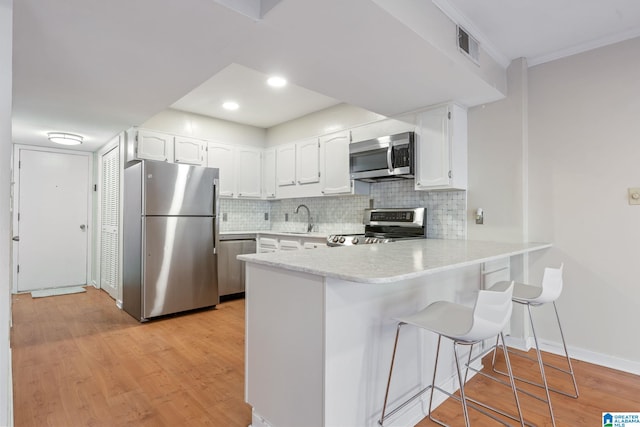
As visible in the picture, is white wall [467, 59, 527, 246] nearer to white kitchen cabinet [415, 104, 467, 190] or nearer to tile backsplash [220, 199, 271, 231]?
white kitchen cabinet [415, 104, 467, 190]

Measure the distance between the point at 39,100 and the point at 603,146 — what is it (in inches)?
179

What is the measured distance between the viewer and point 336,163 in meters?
3.96

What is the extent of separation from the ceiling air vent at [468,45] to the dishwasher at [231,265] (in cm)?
326

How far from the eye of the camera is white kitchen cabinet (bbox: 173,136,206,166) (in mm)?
4109

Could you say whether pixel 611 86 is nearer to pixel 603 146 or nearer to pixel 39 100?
pixel 603 146

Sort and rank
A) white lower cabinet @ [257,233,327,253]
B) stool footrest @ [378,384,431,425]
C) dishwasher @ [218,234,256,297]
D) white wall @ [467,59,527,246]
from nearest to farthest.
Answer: stool footrest @ [378,384,431,425] → white wall @ [467,59,527,246] → white lower cabinet @ [257,233,327,253] → dishwasher @ [218,234,256,297]

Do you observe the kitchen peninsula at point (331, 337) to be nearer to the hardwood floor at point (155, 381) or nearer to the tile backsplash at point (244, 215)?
the hardwood floor at point (155, 381)

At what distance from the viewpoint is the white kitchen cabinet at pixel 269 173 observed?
4.89m

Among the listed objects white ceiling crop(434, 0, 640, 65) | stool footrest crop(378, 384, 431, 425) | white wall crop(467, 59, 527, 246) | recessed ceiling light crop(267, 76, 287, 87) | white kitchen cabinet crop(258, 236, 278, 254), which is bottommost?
stool footrest crop(378, 384, 431, 425)

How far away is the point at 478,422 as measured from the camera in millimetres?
1780

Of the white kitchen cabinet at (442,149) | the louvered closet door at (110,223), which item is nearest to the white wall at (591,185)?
the white kitchen cabinet at (442,149)

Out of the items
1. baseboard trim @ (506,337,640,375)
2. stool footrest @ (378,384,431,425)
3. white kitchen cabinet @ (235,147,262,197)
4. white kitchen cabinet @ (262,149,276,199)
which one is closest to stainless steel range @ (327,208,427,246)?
baseboard trim @ (506,337,640,375)

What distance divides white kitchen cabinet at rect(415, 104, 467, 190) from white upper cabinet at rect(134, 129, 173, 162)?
2.88m

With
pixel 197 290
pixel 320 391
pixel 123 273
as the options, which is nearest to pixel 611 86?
pixel 320 391
